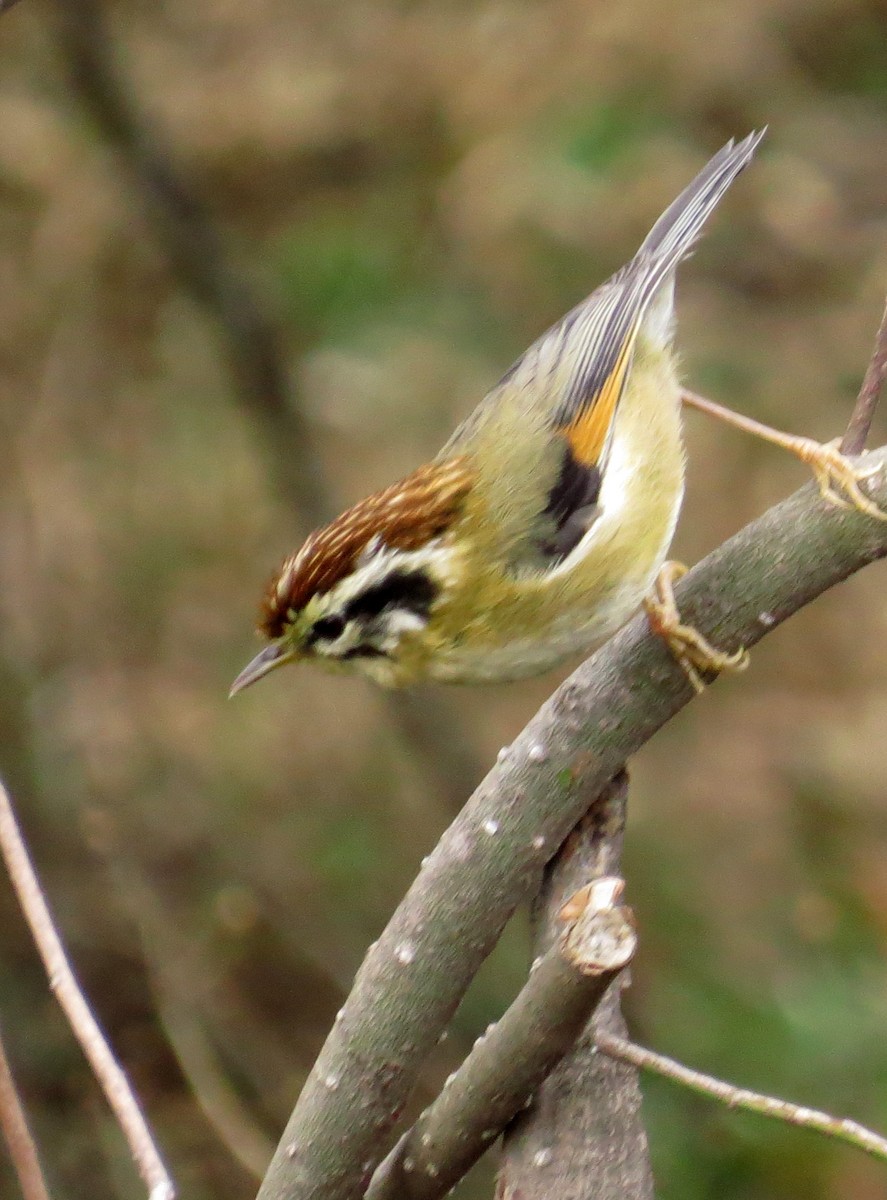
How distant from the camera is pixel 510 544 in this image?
9.95 feet

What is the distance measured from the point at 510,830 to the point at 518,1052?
0.31 m

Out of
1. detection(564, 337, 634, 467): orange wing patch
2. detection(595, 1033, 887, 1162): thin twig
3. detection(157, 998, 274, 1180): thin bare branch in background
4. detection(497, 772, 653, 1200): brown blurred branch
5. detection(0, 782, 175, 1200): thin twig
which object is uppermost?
detection(0, 782, 175, 1200): thin twig

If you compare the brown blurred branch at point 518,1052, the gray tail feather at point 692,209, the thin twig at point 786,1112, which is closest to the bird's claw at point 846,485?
the brown blurred branch at point 518,1052

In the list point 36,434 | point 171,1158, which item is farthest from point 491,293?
point 171,1158

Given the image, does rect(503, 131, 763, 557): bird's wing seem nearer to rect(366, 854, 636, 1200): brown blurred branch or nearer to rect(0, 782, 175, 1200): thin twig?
rect(366, 854, 636, 1200): brown blurred branch

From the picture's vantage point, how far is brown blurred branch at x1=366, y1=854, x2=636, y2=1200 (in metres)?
1.69

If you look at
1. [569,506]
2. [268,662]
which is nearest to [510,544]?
[569,506]

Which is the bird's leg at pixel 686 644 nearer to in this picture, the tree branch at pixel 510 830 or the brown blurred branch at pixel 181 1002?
the tree branch at pixel 510 830

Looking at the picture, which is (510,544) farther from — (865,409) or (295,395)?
(295,395)

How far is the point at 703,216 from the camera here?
3639 millimetres

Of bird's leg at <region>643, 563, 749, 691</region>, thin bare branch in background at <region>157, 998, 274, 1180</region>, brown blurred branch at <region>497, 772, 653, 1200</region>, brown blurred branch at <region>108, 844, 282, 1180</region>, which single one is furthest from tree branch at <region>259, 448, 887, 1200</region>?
brown blurred branch at <region>108, 844, 282, 1180</region>

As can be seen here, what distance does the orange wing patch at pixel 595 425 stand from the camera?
3213 millimetres

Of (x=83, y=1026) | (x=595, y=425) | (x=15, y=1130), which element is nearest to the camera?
(x=15, y=1130)

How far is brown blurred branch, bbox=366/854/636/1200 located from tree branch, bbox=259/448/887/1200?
69mm
